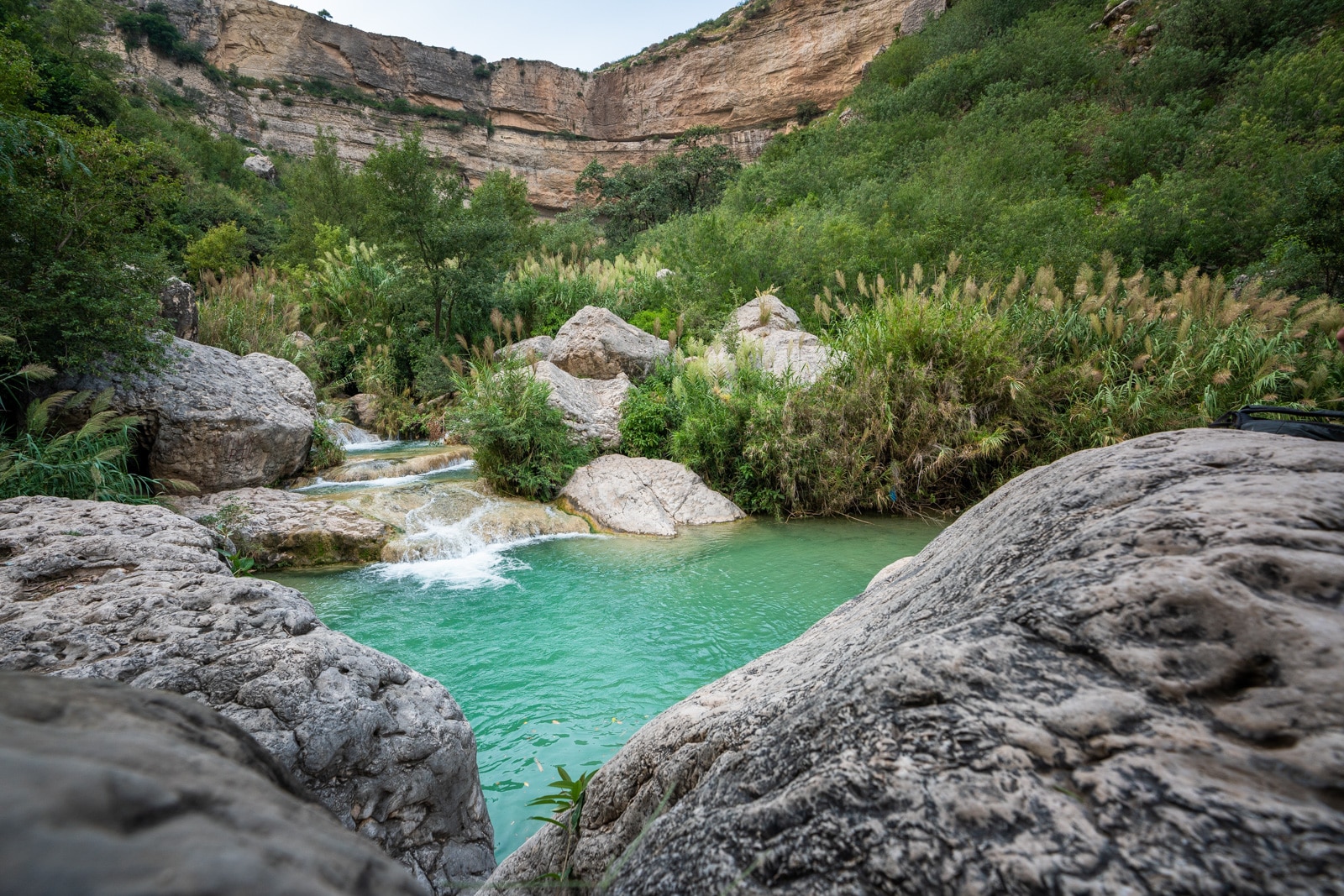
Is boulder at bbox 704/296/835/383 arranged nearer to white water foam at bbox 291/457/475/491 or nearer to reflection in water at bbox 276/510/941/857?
reflection in water at bbox 276/510/941/857

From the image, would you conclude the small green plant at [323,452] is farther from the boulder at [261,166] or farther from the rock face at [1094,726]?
the boulder at [261,166]

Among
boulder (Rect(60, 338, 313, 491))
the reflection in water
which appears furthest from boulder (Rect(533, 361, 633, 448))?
boulder (Rect(60, 338, 313, 491))

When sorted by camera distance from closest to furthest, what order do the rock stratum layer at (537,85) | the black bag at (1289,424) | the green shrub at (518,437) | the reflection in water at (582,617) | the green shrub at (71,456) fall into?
the black bag at (1289,424)
the reflection in water at (582,617)
the green shrub at (71,456)
the green shrub at (518,437)
the rock stratum layer at (537,85)

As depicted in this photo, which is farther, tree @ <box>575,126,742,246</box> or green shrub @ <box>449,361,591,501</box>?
tree @ <box>575,126,742,246</box>

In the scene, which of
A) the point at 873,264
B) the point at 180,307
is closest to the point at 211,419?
the point at 180,307

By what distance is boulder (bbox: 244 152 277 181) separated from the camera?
28297 millimetres

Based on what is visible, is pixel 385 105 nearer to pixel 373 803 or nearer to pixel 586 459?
pixel 586 459

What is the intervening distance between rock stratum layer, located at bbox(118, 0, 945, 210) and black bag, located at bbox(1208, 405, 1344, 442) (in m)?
36.6

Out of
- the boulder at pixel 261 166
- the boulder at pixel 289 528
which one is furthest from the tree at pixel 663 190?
the boulder at pixel 289 528

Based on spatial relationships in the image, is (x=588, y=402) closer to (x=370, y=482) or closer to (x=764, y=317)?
(x=370, y=482)

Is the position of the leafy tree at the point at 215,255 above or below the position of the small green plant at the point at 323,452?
above

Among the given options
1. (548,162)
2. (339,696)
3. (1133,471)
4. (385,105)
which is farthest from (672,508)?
(385,105)

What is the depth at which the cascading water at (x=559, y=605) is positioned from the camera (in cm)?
304

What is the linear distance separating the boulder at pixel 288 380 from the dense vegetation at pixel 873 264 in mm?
1643
